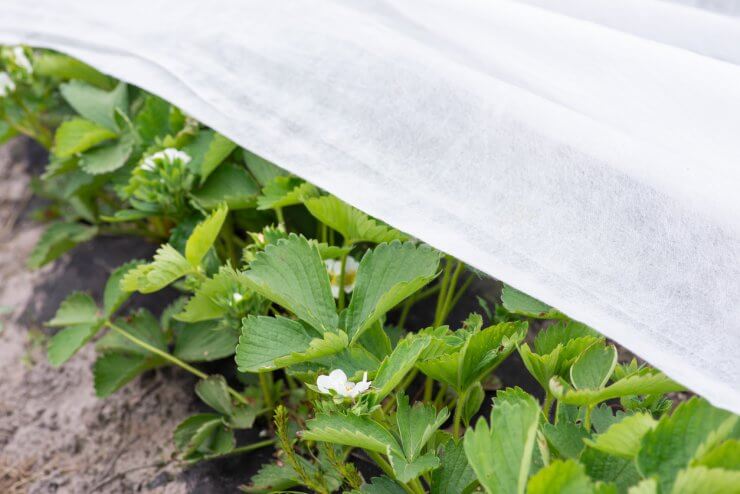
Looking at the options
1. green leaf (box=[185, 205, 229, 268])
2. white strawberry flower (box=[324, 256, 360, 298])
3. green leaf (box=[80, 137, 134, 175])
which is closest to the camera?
green leaf (box=[185, 205, 229, 268])

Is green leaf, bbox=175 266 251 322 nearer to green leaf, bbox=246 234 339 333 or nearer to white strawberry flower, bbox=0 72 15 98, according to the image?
green leaf, bbox=246 234 339 333

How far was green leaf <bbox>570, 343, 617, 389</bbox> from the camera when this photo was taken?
2.43 ft

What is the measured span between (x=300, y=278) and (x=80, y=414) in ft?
2.05

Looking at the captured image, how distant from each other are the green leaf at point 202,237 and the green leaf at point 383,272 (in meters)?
0.21

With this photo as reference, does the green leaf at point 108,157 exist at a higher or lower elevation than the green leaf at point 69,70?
lower

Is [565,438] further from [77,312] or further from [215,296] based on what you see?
[77,312]

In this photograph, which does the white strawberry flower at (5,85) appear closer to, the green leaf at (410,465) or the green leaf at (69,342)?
the green leaf at (69,342)

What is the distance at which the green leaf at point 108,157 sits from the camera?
130 centimetres

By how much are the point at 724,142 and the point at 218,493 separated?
0.83 meters

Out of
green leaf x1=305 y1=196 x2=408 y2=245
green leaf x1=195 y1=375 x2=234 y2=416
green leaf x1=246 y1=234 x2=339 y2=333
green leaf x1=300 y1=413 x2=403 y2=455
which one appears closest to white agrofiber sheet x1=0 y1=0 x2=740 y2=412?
green leaf x1=305 y1=196 x2=408 y2=245

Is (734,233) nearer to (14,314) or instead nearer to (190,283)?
(190,283)

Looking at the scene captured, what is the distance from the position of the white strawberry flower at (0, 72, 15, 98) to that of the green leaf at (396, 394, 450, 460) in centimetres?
119

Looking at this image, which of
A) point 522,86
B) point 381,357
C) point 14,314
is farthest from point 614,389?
point 14,314

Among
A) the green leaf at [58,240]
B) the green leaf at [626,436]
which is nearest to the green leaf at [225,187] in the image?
the green leaf at [58,240]
